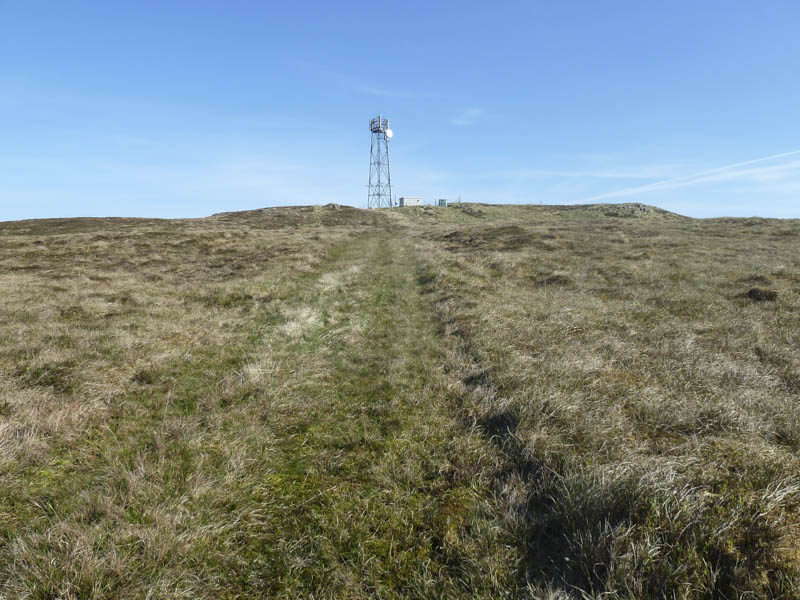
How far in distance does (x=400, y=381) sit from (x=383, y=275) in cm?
1245

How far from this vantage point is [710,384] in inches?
243

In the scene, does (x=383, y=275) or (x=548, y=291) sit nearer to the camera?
(x=548, y=291)

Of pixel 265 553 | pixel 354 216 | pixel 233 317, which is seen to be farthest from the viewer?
pixel 354 216

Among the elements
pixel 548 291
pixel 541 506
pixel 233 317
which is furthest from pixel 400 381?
pixel 548 291

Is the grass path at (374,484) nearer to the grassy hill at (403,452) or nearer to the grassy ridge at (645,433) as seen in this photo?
the grassy hill at (403,452)

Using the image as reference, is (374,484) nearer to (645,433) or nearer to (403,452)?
(403,452)

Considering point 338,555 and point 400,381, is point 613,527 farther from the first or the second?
point 400,381

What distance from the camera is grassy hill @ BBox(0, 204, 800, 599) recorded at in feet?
9.97

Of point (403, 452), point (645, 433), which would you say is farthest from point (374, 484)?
point (645, 433)

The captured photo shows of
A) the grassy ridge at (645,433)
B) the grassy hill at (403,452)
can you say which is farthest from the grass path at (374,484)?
the grassy ridge at (645,433)

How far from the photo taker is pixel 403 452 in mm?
4789

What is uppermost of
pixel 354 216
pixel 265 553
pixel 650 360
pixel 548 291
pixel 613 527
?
pixel 354 216

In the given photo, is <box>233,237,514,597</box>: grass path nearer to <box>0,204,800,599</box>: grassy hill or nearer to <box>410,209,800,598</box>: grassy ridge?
<box>0,204,800,599</box>: grassy hill

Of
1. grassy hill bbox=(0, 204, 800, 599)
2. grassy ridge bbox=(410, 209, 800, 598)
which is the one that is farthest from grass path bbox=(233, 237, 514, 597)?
grassy ridge bbox=(410, 209, 800, 598)
